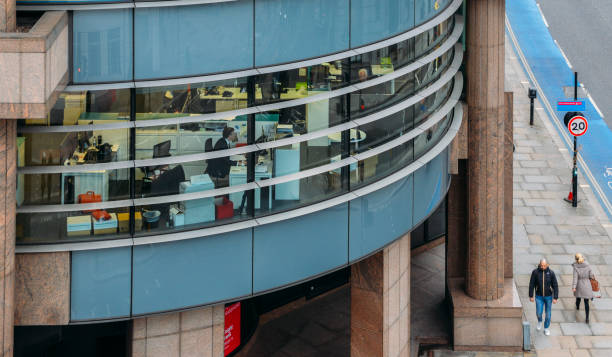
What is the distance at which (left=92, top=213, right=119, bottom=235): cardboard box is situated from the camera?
1186cm

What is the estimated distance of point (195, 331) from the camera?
12969mm

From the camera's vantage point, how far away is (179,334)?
1286cm

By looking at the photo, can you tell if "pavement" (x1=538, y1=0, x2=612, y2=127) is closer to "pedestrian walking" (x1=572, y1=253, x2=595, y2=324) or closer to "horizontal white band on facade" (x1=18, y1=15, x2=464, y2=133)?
"pedestrian walking" (x1=572, y1=253, x2=595, y2=324)

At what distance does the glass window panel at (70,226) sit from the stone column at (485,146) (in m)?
9.34

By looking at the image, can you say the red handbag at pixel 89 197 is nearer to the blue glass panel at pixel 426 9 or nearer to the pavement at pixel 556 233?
the blue glass panel at pixel 426 9

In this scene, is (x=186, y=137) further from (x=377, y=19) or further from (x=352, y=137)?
(x=377, y=19)

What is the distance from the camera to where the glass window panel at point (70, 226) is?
11609mm

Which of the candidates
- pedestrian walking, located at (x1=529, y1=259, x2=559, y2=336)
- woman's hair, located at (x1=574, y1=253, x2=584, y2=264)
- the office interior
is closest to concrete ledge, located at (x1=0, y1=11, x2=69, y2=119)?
the office interior

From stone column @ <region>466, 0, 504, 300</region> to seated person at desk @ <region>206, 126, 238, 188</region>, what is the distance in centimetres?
785

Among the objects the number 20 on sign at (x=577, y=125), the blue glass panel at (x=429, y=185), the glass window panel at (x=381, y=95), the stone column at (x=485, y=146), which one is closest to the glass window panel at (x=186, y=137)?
the glass window panel at (x=381, y=95)

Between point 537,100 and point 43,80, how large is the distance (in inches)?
1160

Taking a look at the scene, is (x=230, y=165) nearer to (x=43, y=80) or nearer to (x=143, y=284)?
(x=143, y=284)

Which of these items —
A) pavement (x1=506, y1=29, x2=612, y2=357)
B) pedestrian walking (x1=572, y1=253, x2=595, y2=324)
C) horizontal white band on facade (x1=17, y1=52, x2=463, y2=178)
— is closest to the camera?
horizontal white band on facade (x1=17, y1=52, x2=463, y2=178)

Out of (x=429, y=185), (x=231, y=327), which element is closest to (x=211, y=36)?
(x=429, y=185)
